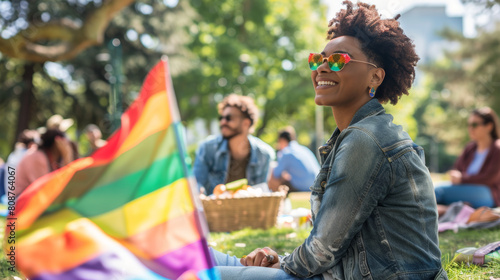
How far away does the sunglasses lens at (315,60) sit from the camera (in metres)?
2.75

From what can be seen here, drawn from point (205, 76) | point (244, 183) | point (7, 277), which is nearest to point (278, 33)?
point (205, 76)

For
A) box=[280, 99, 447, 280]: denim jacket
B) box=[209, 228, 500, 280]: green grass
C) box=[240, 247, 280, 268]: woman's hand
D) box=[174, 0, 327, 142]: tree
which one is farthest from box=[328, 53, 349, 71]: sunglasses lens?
box=[174, 0, 327, 142]: tree

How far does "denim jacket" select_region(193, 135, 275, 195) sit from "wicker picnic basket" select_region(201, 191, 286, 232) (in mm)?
646

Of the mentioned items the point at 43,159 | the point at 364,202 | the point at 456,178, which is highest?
the point at 364,202

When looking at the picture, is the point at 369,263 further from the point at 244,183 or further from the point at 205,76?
the point at 205,76

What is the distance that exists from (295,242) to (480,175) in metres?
Answer: 3.54

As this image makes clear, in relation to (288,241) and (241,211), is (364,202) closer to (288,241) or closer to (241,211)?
(288,241)

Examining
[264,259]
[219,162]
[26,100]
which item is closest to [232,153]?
[219,162]

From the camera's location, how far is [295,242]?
5.22 m

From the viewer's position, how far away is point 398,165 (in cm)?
232

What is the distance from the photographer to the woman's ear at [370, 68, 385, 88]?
105 inches

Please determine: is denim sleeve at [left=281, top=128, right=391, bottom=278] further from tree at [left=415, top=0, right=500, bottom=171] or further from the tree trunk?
the tree trunk

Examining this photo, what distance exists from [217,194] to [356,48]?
4014 millimetres

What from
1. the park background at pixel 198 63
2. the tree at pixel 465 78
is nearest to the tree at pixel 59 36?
the park background at pixel 198 63
